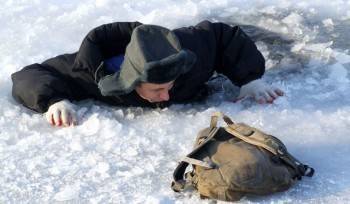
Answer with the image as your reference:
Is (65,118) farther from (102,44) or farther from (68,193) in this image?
(68,193)

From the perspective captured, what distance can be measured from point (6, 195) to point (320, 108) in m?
1.36

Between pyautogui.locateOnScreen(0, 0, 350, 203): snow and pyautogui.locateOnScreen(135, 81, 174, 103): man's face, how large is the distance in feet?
0.47

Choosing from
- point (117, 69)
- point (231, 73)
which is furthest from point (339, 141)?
point (117, 69)

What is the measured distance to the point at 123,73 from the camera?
8.31ft

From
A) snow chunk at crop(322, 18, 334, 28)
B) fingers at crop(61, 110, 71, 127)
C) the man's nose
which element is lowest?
snow chunk at crop(322, 18, 334, 28)

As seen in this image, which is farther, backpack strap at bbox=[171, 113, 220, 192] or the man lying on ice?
the man lying on ice

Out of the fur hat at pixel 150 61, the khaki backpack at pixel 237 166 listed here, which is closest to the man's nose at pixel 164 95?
the fur hat at pixel 150 61

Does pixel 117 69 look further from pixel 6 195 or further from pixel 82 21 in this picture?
pixel 82 21

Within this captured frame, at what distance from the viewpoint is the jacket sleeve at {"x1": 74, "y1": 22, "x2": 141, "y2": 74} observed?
2.78 meters

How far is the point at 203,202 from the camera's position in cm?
216

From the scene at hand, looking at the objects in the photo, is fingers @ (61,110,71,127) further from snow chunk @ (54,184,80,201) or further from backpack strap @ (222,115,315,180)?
backpack strap @ (222,115,315,180)

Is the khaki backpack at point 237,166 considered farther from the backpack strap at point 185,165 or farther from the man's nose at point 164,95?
the man's nose at point 164,95

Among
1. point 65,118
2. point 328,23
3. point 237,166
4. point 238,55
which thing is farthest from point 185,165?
point 328,23

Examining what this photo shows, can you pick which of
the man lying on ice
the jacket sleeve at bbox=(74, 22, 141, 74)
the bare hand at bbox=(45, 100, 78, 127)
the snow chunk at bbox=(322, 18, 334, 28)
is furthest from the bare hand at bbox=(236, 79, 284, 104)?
the snow chunk at bbox=(322, 18, 334, 28)
